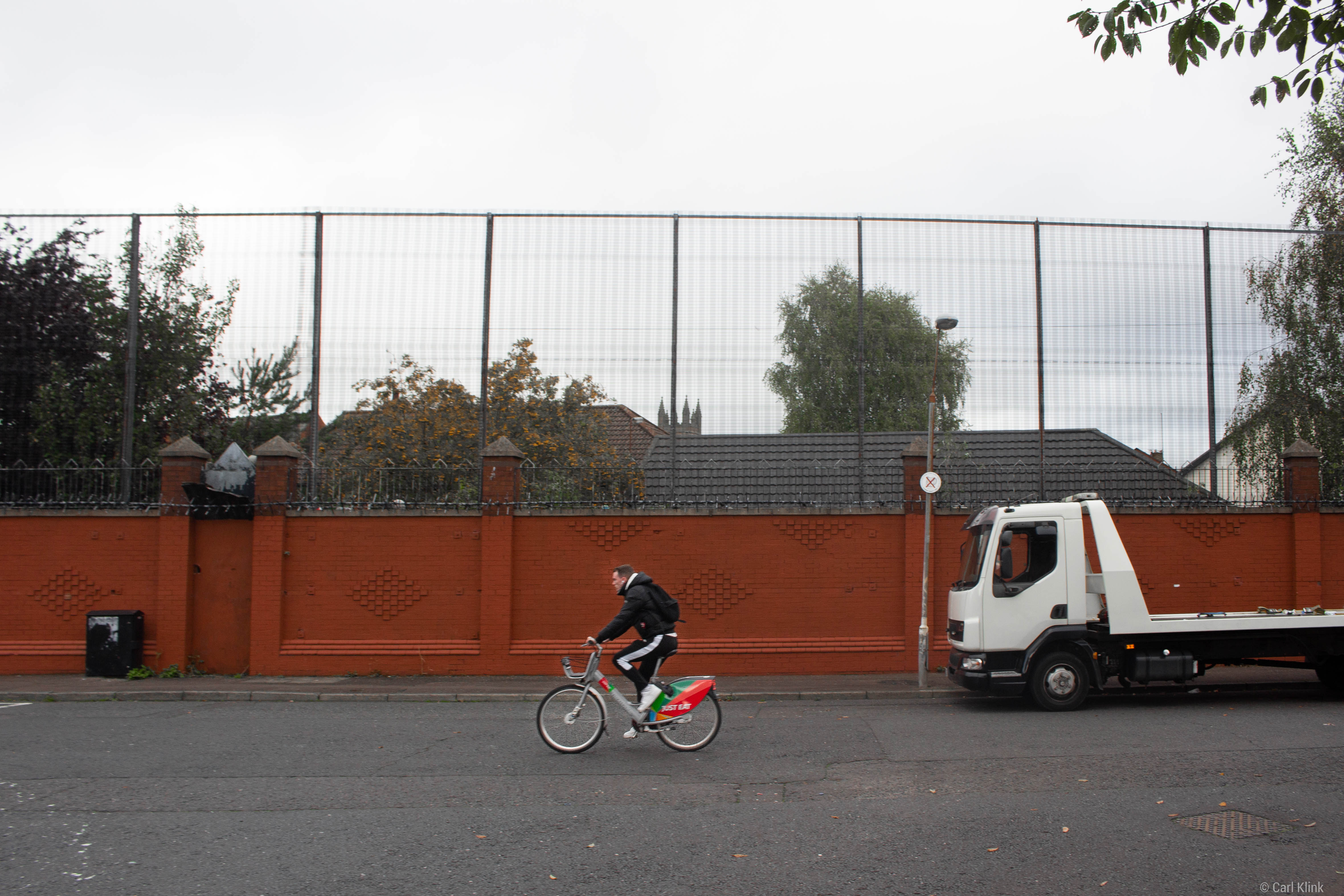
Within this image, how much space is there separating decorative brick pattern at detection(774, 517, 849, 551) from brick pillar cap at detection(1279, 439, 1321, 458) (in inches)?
283

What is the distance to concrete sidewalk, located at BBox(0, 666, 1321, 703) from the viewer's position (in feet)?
39.5

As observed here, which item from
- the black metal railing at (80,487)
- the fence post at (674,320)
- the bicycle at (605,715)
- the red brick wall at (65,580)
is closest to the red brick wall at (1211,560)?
the fence post at (674,320)

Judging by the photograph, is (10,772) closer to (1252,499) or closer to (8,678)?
(8,678)

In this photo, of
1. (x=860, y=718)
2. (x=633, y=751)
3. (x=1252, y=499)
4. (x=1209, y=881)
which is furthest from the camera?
(x=1252, y=499)

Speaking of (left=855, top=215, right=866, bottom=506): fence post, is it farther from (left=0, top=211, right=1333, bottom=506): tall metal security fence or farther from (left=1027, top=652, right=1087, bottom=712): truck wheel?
(left=1027, top=652, right=1087, bottom=712): truck wheel

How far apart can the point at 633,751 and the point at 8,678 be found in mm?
10810

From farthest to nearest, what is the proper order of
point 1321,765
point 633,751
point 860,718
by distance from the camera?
point 860,718 → point 633,751 → point 1321,765

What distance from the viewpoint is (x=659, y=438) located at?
580 inches

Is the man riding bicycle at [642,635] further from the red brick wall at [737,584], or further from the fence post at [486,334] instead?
the fence post at [486,334]


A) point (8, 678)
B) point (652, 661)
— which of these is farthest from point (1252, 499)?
point (8, 678)

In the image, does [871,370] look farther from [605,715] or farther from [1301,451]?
[605,715]

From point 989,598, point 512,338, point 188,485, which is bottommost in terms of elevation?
point 989,598

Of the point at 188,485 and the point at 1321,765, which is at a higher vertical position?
the point at 188,485

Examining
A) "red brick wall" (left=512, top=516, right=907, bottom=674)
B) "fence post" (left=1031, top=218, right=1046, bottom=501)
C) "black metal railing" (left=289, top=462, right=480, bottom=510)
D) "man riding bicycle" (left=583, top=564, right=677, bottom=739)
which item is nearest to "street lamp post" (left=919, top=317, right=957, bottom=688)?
"red brick wall" (left=512, top=516, right=907, bottom=674)
